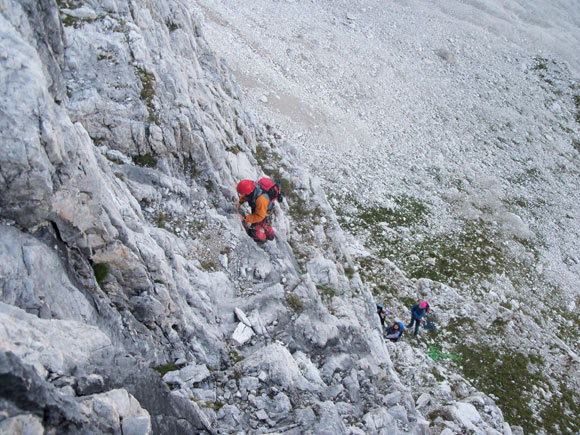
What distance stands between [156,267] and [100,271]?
4.09 ft

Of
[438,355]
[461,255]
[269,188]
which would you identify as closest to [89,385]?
[269,188]

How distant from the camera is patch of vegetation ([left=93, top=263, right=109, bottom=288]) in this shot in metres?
7.15

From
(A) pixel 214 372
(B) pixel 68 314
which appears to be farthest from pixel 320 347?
(B) pixel 68 314

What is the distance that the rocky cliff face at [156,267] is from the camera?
5.40 meters

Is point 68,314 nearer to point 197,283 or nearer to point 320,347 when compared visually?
point 197,283

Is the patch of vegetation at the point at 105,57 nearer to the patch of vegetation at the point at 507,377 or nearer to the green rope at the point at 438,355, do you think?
the green rope at the point at 438,355

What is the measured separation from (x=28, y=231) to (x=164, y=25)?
12.4 m

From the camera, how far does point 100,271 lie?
23.6 ft

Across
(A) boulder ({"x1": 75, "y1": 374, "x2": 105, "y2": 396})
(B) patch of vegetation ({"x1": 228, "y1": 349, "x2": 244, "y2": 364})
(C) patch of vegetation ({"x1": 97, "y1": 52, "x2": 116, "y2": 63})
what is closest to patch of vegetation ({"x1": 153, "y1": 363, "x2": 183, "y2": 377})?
(B) patch of vegetation ({"x1": 228, "y1": 349, "x2": 244, "y2": 364})

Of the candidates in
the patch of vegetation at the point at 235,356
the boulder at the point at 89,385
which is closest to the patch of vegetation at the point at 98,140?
the patch of vegetation at the point at 235,356

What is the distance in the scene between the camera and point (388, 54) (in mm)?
38219

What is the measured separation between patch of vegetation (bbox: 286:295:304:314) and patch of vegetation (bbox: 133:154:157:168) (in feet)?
18.4

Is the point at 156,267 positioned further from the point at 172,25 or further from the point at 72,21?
the point at 172,25

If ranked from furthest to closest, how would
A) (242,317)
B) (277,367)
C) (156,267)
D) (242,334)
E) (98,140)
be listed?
(98,140) < (242,317) < (242,334) < (277,367) < (156,267)
